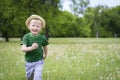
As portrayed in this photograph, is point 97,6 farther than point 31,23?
Yes

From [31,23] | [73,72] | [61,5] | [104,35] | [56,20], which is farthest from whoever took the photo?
[104,35]

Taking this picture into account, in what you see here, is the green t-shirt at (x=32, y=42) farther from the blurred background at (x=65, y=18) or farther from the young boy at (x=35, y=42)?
the blurred background at (x=65, y=18)

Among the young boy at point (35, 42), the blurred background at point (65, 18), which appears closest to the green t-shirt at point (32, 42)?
the young boy at point (35, 42)

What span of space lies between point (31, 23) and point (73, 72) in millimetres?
3584

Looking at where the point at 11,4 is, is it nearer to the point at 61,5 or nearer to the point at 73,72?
the point at 61,5

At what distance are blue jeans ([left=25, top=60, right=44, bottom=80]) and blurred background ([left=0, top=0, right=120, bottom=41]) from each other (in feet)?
123

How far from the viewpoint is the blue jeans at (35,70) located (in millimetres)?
6766

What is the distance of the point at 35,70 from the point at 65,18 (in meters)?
76.5

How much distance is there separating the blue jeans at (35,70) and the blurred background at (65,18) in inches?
1472

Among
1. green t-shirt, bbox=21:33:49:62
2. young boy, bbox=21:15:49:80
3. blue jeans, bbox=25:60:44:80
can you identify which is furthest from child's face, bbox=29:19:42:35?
blue jeans, bbox=25:60:44:80

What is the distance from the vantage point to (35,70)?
6.88 meters

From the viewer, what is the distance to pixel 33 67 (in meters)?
7.00

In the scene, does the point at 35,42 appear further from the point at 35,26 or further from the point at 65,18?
the point at 65,18

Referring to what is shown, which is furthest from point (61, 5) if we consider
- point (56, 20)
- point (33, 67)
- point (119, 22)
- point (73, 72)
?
point (119, 22)
